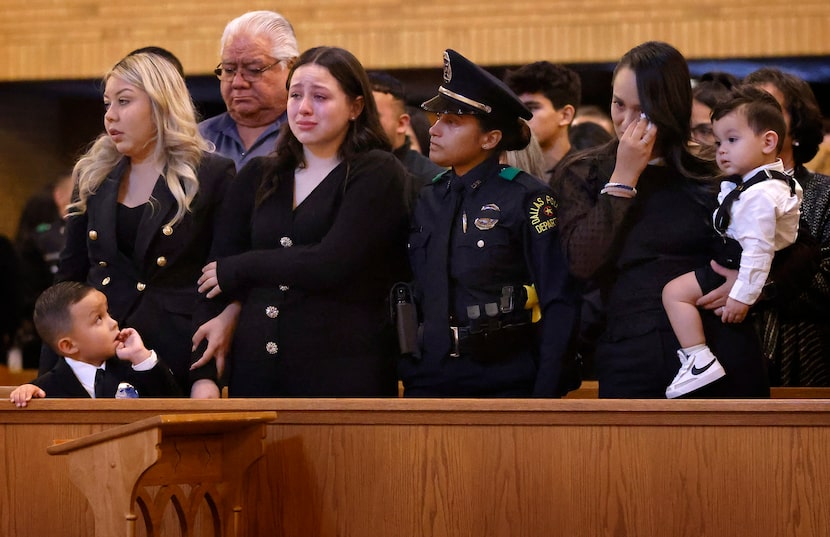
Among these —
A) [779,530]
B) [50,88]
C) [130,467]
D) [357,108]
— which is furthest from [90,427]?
[50,88]

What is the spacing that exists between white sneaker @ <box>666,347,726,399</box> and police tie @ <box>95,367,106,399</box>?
1567 millimetres

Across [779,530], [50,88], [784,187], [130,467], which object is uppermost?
[50,88]

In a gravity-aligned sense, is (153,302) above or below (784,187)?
below

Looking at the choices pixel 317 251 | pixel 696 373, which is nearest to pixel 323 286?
pixel 317 251

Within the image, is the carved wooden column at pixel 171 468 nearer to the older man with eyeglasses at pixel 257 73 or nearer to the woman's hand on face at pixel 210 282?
the woman's hand on face at pixel 210 282

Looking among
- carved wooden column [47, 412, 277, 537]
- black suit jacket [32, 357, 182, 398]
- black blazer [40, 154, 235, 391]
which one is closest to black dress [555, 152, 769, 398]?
carved wooden column [47, 412, 277, 537]

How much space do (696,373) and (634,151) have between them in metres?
0.60

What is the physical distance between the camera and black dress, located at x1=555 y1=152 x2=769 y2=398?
3.25m

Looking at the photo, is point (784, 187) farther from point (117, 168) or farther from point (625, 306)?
point (117, 168)

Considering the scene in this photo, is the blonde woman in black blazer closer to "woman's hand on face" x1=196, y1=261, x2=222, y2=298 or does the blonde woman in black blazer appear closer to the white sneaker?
"woman's hand on face" x1=196, y1=261, x2=222, y2=298

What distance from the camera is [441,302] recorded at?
338 cm

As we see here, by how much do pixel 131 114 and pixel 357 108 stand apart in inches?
26.7

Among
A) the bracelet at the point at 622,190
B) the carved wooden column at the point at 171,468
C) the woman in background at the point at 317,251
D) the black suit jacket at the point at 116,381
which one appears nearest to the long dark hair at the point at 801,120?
the bracelet at the point at 622,190

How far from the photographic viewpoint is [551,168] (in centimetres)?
458
